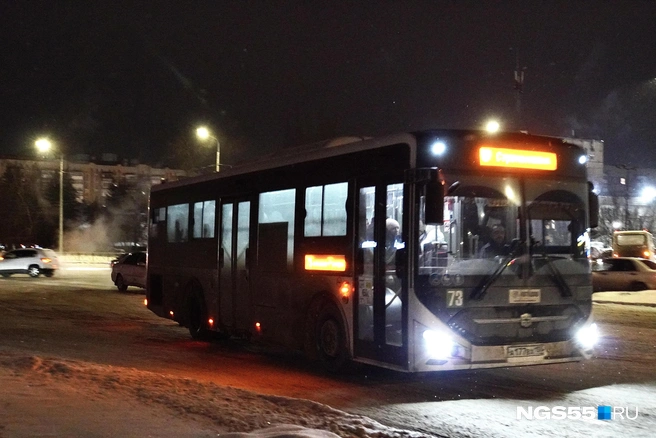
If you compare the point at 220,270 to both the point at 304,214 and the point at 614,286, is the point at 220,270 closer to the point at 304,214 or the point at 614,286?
the point at 304,214

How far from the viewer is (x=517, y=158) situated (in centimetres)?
1048

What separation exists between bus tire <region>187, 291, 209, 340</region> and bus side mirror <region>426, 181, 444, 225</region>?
738 centimetres

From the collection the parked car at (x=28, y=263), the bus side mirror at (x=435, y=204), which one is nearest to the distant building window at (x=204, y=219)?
the bus side mirror at (x=435, y=204)

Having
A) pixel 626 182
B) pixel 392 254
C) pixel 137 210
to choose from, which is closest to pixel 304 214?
pixel 392 254

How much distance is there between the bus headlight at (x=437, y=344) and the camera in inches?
385

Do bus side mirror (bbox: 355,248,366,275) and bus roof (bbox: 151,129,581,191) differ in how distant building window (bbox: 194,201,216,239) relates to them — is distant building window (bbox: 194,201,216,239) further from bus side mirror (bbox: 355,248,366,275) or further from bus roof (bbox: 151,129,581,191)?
bus side mirror (bbox: 355,248,366,275)

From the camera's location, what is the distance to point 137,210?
102312 millimetres

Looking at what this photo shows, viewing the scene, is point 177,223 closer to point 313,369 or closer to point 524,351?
point 313,369

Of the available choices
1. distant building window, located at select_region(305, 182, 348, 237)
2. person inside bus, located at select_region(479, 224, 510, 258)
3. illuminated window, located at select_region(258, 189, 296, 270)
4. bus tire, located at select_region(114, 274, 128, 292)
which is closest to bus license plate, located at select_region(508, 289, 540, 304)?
person inside bus, located at select_region(479, 224, 510, 258)

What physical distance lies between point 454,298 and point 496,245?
2.94 ft

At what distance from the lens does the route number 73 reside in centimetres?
986

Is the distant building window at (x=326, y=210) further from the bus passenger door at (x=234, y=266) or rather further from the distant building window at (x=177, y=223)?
the distant building window at (x=177, y=223)

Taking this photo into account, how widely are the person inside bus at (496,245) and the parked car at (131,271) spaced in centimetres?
2275

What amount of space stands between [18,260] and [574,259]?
3753 centimetres
